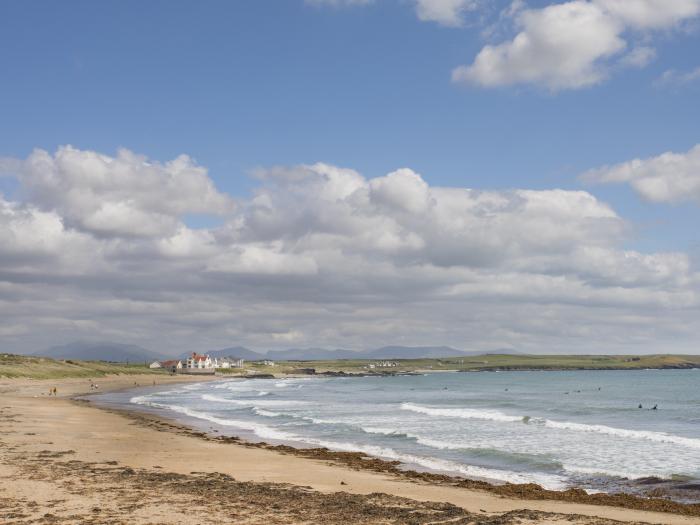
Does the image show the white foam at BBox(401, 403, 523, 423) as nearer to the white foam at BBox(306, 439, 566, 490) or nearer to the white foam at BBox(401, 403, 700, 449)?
the white foam at BBox(401, 403, 700, 449)

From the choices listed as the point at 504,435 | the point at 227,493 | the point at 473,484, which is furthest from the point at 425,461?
the point at 227,493

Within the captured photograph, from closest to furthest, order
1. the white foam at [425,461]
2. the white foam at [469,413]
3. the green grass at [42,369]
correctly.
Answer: the white foam at [425,461] < the white foam at [469,413] < the green grass at [42,369]

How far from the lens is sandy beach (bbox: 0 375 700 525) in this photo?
56.4 ft

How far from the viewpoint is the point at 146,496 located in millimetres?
19156

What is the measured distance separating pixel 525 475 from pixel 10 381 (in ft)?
308

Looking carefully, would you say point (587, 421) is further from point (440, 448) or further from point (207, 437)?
point (207, 437)

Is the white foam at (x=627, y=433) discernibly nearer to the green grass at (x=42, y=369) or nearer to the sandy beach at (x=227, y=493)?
the sandy beach at (x=227, y=493)

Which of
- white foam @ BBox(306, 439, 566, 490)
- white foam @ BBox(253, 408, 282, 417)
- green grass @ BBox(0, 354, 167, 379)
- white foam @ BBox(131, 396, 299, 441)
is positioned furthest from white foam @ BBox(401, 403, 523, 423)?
green grass @ BBox(0, 354, 167, 379)

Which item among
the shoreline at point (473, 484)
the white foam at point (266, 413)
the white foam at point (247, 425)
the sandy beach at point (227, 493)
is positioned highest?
the sandy beach at point (227, 493)

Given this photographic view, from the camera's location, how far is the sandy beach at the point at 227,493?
17188mm

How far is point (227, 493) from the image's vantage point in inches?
800

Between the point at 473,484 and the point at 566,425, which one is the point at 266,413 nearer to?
the point at 566,425

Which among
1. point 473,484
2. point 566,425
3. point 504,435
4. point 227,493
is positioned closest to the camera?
point 227,493

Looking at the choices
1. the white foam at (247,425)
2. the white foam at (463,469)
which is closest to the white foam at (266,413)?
the white foam at (247,425)
